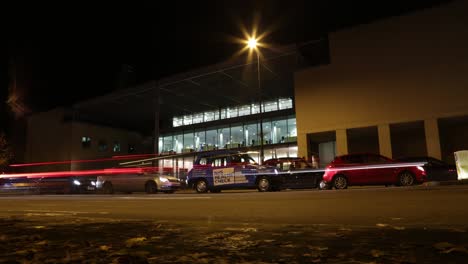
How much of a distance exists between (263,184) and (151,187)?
269 inches

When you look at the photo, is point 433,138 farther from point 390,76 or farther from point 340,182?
point 340,182

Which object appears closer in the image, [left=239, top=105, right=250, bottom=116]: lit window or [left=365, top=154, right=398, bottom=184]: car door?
[left=365, top=154, right=398, bottom=184]: car door

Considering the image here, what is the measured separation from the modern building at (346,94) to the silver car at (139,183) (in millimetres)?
5514

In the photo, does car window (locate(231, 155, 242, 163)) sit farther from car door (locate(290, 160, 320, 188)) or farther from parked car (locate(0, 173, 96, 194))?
parked car (locate(0, 173, 96, 194))

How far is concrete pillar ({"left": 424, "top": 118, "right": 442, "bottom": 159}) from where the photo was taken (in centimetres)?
2541

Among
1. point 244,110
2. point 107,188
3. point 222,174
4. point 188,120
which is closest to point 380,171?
point 222,174

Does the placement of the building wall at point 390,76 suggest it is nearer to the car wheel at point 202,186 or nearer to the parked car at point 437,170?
the parked car at point 437,170

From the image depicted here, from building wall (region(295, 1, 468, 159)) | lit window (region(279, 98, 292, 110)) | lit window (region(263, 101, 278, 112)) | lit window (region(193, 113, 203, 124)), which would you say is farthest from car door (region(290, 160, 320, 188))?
lit window (region(193, 113, 203, 124))

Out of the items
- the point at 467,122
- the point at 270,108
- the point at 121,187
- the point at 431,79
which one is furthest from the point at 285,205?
the point at 270,108

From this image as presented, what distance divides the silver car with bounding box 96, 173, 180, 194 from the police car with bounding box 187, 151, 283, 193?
1900 millimetres

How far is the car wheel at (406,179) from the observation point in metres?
16.8

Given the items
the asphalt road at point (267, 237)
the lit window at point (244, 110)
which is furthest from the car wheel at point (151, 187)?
the lit window at point (244, 110)

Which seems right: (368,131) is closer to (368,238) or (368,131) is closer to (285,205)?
(285,205)

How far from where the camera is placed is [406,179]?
667 inches
